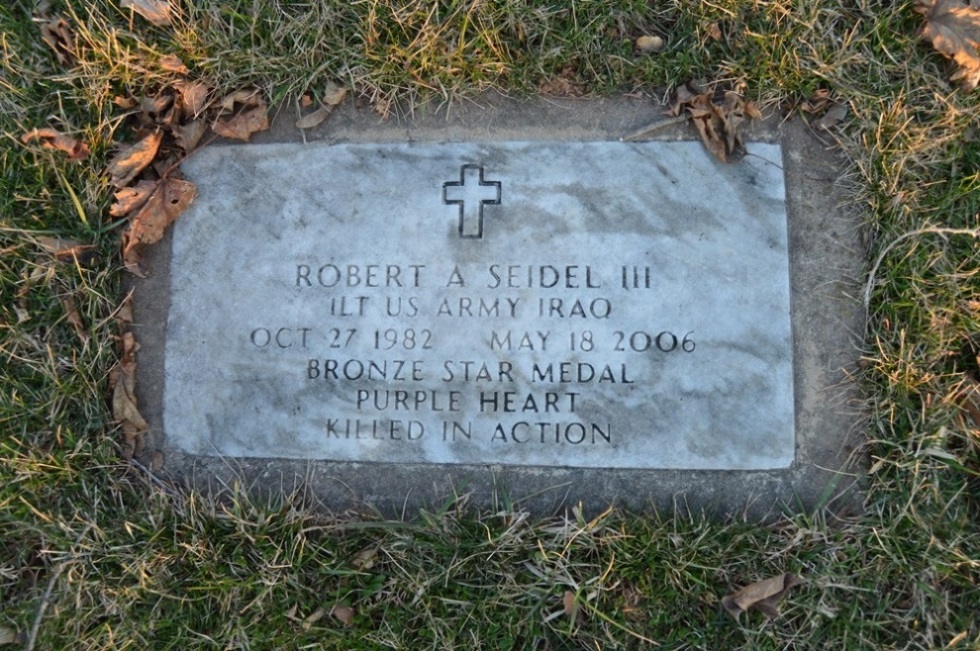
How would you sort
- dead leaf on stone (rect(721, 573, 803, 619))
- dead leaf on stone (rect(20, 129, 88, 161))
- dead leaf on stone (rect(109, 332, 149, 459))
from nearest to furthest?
dead leaf on stone (rect(721, 573, 803, 619)) → dead leaf on stone (rect(109, 332, 149, 459)) → dead leaf on stone (rect(20, 129, 88, 161))

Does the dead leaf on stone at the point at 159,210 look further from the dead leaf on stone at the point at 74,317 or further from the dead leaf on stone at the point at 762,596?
the dead leaf on stone at the point at 762,596

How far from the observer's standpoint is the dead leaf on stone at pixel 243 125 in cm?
227

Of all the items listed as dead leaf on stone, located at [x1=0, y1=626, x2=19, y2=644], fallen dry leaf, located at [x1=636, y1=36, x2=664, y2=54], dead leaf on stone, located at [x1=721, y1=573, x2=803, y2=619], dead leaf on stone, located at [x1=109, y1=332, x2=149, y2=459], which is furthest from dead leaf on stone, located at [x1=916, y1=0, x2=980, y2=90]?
dead leaf on stone, located at [x1=0, y1=626, x2=19, y2=644]

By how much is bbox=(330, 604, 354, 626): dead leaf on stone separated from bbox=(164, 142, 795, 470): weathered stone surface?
409 millimetres

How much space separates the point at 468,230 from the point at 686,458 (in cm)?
89

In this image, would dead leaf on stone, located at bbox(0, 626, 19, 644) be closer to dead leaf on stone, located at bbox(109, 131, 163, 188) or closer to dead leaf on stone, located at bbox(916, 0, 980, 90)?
dead leaf on stone, located at bbox(109, 131, 163, 188)

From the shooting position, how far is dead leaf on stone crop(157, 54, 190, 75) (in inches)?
89.7

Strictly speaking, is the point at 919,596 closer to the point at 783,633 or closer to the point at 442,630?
the point at 783,633

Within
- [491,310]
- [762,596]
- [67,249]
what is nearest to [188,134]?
[67,249]

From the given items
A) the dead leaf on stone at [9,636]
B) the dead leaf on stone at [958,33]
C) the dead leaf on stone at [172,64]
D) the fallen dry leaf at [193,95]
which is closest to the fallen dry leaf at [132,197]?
the fallen dry leaf at [193,95]

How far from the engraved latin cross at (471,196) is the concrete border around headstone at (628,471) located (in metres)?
0.14

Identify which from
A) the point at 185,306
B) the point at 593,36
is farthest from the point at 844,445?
the point at 185,306

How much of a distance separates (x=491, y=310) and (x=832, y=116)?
1.17 metres

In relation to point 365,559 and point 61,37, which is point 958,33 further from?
point 61,37
